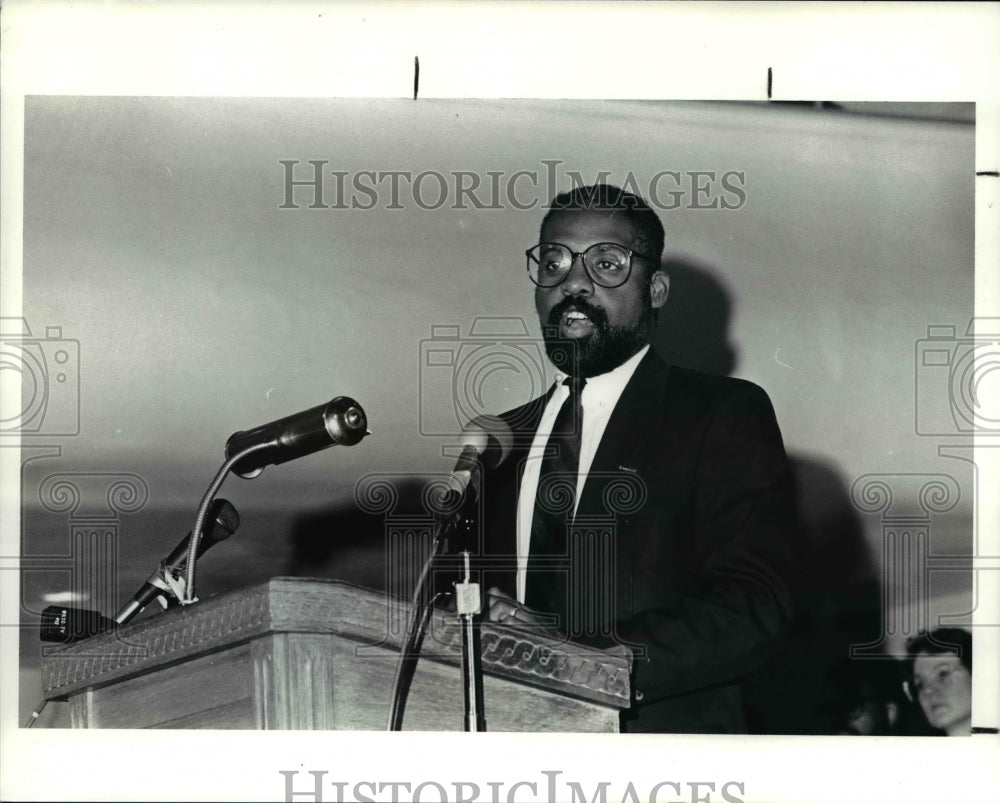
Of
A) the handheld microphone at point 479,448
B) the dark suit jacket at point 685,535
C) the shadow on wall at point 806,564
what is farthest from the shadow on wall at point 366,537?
the shadow on wall at point 806,564

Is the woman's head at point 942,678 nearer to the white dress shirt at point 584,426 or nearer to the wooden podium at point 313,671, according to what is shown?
the wooden podium at point 313,671

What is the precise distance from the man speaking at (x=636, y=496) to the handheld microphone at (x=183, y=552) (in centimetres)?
79

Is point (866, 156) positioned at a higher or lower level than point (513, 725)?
higher

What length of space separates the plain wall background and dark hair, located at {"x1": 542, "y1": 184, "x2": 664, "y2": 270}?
0.04m

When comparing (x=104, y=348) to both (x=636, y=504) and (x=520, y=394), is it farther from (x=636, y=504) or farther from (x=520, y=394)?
(x=636, y=504)

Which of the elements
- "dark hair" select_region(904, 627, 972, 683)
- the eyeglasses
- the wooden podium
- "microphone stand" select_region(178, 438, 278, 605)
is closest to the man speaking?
the eyeglasses

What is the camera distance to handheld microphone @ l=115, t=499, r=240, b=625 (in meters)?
3.86

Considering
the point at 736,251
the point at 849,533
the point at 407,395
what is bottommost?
the point at 849,533

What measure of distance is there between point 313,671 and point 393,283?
120 centimetres

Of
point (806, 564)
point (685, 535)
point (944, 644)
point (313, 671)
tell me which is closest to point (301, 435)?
point (313, 671)

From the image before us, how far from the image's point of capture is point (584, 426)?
3875 millimetres

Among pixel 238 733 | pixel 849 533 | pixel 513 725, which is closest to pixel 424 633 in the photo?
pixel 513 725

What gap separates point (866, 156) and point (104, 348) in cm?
242

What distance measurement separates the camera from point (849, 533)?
385 cm
